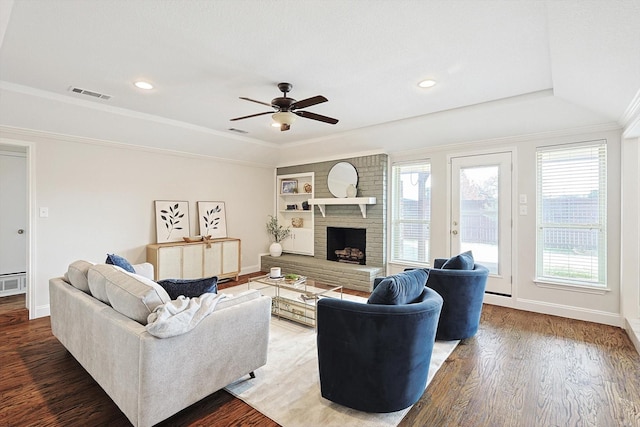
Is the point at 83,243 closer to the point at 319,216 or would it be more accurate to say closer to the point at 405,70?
the point at 319,216

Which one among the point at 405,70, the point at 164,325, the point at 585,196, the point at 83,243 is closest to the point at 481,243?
the point at 585,196

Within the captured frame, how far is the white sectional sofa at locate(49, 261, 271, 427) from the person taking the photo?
1.72 metres

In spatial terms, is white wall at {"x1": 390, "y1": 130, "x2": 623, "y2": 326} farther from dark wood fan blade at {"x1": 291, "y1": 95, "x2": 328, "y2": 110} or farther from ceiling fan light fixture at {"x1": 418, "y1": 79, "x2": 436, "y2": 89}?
dark wood fan blade at {"x1": 291, "y1": 95, "x2": 328, "y2": 110}

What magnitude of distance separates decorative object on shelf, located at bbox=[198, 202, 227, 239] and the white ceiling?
165 cm

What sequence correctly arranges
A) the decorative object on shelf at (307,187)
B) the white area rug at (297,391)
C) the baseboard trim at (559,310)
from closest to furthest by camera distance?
the white area rug at (297,391), the baseboard trim at (559,310), the decorative object on shelf at (307,187)

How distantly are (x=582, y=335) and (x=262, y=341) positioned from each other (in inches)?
133

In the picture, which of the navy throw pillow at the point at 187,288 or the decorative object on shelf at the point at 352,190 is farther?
the decorative object on shelf at the point at 352,190

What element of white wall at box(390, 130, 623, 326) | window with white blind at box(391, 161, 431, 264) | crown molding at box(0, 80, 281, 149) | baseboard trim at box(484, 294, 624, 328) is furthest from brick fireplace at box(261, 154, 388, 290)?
crown molding at box(0, 80, 281, 149)

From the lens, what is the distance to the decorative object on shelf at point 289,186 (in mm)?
6590

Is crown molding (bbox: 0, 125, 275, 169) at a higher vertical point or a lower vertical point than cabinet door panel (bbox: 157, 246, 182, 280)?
higher

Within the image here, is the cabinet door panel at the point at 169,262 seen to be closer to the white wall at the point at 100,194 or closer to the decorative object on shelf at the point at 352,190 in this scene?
the white wall at the point at 100,194

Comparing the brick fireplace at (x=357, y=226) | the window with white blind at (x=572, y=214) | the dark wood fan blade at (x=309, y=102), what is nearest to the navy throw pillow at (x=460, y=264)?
the window with white blind at (x=572, y=214)

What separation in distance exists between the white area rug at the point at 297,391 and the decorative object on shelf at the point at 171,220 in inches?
117

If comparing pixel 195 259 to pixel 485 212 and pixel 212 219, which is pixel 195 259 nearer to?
pixel 212 219
